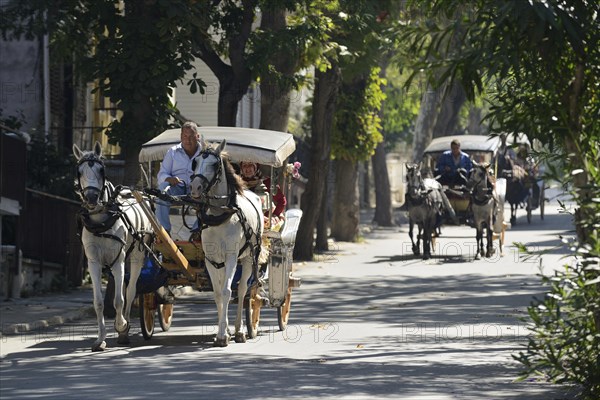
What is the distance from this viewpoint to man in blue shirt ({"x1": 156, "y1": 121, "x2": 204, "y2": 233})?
54.1 ft

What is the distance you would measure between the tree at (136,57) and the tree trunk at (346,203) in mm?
17420

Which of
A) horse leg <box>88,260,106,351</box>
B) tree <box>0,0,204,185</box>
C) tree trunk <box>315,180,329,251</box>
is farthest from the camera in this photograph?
tree trunk <box>315,180,329,251</box>

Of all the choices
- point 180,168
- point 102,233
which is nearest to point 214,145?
point 180,168

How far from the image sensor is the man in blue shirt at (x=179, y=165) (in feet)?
54.1

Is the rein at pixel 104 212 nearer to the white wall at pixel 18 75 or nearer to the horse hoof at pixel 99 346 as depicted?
the horse hoof at pixel 99 346

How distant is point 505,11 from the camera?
10.9 m

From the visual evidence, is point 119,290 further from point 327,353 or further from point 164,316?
point 327,353

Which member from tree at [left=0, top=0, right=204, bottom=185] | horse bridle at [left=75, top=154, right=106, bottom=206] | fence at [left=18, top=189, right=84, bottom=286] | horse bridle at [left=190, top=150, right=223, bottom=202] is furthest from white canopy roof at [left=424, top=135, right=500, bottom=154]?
horse bridle at [left=75, top=154, right=106, bottom=206]

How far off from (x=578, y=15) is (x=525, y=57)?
2.16 ft

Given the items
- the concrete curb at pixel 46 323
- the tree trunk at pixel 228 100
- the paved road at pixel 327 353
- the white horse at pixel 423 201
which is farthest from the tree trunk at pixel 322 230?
the concrete curb at pixel 46 323

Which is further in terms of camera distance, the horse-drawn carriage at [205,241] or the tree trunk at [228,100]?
the tree trunk at [228,100]

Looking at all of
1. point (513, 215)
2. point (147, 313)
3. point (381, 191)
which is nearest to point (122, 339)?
point (147, 313)

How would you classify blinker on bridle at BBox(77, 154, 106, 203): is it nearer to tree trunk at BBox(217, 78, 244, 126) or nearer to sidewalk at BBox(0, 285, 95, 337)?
sidewalk at BBox(0, 285, 95, 337)

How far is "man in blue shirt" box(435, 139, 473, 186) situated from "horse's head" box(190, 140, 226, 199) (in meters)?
19.0
